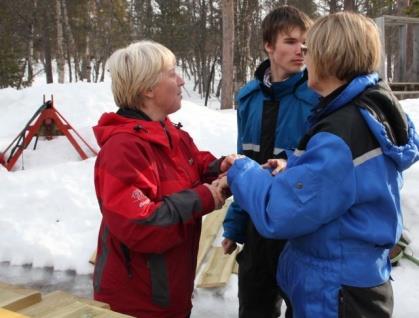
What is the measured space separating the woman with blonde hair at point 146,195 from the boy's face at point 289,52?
0.65m

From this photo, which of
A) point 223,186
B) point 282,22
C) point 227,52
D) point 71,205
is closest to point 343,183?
point 223,186

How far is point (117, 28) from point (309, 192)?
3325 cm

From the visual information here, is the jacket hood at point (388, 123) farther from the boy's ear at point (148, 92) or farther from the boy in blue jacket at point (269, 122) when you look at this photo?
the boy's ear at point (148, 92)

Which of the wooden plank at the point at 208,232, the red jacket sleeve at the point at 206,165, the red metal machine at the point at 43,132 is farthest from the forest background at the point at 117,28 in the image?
the red jacket sleeve at the point at 206,165

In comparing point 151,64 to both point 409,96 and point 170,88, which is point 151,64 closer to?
point 170,88

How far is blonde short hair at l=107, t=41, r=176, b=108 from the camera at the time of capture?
2.15 m

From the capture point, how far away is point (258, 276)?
8.69 ft

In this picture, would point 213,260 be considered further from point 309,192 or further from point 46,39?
point 46,39

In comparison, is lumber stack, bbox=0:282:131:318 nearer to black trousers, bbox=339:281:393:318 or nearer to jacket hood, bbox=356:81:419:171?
black trousers, bbox=339:281:393:318

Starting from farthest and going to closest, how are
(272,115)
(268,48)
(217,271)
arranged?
1. (217,271)
2. (268,48)
3. (272,115)

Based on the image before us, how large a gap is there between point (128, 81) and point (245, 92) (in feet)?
2.63

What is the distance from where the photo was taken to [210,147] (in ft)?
29.2

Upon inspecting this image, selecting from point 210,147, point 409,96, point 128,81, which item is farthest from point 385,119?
point 409,96

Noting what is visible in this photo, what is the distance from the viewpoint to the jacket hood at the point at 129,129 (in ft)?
6.75
